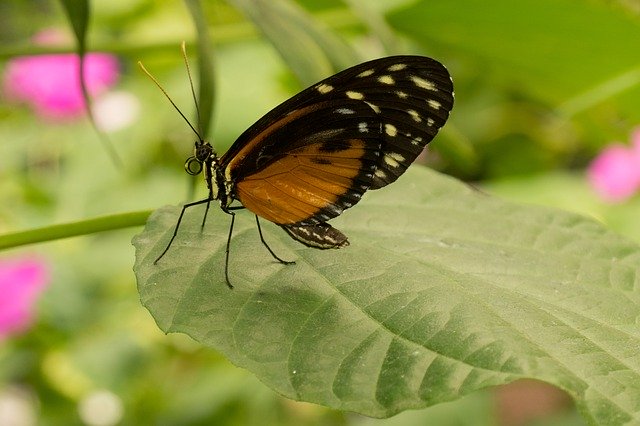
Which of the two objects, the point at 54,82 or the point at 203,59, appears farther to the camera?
the point at 54,82

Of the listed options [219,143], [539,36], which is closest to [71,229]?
[539,36]

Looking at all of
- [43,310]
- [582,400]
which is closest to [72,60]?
[43,310]

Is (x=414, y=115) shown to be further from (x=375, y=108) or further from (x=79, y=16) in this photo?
(x=79, y=16)

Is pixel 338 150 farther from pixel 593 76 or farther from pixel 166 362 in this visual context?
pixel 166 362

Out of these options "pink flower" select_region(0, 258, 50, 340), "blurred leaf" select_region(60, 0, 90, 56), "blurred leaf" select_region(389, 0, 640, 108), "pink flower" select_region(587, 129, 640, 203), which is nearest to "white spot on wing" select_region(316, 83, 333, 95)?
"blurred leaf" select_region(60, 0, 90, 56)

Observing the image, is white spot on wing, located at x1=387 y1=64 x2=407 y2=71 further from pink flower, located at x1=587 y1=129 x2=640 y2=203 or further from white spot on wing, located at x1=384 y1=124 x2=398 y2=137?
pink flower, located at x1=587 y1=129 x2=640 y2=203

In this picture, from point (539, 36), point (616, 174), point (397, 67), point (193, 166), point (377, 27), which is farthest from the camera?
point (616, 174)
